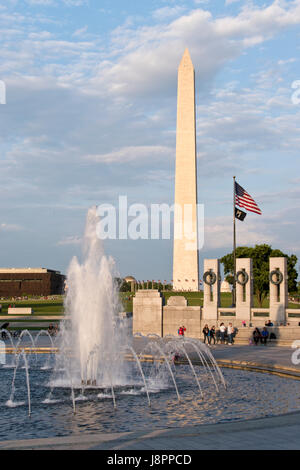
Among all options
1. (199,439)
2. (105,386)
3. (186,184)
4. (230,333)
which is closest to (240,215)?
(230,333)

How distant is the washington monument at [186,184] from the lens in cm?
6594

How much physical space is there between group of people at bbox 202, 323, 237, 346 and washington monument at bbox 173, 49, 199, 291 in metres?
38.4

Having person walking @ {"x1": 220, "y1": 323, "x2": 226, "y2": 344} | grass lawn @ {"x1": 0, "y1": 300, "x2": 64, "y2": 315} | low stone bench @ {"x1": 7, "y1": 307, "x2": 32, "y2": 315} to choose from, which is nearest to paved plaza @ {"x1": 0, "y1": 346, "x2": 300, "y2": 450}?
person walking @ {"x1": 220, "y1": 323, "x2": 226, "y2": 344}

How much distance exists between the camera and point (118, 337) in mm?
19422

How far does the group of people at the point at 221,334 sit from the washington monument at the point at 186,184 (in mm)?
38389

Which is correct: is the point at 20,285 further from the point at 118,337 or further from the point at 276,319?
the point at 118,337

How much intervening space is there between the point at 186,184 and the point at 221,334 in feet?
130

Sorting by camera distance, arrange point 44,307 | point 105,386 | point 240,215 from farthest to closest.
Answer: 1. point 44,307
2. point 240,215
3. point 105,386

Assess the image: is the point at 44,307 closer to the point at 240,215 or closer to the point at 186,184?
the point at 186,184

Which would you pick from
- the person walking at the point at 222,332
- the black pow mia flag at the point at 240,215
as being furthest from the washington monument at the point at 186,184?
the person walking at the point at 222,332

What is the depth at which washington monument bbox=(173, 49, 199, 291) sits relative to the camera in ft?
216

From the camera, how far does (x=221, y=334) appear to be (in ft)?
99.0

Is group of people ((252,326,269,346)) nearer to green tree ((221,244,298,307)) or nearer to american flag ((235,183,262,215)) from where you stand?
american flag ((235,183,262,215))
